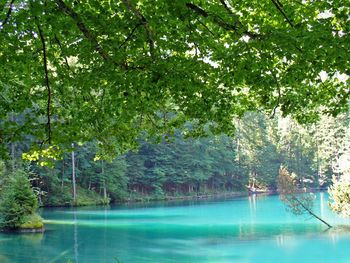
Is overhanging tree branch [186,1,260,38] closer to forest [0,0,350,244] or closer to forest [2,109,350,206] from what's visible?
forest [0,0,350,244]

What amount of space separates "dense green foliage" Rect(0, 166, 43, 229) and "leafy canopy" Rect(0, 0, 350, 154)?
1561 cm

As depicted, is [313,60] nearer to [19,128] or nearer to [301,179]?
[19,128]

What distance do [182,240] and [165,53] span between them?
15.2 meters

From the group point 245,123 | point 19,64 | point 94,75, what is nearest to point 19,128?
point 19,64

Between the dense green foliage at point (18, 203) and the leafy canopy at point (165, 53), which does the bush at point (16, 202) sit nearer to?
the dense green foliage at point (18, 203)

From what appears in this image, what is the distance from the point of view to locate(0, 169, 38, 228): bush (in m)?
21.9

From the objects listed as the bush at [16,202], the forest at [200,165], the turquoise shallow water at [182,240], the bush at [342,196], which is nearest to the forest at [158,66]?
the turquoise shallow water at [182,240]

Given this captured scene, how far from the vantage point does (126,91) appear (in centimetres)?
620

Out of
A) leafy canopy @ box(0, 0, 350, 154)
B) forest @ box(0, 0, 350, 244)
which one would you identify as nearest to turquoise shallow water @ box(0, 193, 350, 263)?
forest @ box(0, 0, 350, 244)

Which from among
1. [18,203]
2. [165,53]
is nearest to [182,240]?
[18,203]

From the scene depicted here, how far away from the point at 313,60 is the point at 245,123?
58193 mm

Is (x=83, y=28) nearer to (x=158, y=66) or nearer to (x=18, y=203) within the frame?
(x=158, y=66)

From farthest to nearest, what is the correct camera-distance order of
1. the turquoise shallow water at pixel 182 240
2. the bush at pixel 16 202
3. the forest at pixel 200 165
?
the forest at pixel 200 165
the bush at pixel 16 202
the turquoise shallow water at pixel 182 240

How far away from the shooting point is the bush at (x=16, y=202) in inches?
864
